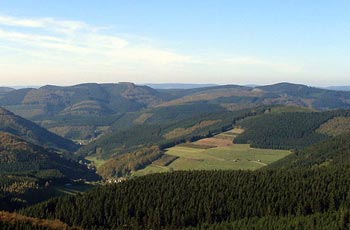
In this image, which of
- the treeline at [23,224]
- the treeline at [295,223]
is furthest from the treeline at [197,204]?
the treeline at [23,224]

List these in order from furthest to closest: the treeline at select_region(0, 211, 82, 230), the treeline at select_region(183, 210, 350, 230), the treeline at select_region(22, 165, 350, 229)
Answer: the treeline at select_region(22, 165, 350, 229)
the treeline at select_region(183, 210, 350, 230)
the treeline at select_region(0, 211, 82, 230)

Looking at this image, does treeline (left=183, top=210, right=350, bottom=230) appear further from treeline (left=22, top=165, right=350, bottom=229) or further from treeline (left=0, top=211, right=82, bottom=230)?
treeline (left=0, top=211, right=82, bottom=230)

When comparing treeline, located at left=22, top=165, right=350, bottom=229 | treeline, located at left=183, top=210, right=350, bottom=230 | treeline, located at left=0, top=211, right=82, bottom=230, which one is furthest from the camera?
treeline, located at left=22, top=165, right=350, bottom=229

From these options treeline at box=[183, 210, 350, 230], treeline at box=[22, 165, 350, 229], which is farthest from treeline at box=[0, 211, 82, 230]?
treeline at box=[183, 210, 350, 230]

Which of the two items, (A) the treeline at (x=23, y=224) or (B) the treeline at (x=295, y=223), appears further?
(B) the treeline at (x=295, y=223)

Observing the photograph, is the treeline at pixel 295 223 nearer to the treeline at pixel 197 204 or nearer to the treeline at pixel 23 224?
the treeline at pixel 197 204

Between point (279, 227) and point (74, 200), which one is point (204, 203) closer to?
point (279, 227)

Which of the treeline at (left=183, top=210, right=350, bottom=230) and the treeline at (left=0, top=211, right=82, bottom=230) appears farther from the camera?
the treeline at (left=183, top=210, right=350, bottom=230)

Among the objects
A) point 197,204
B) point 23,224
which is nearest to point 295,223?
point 197,204

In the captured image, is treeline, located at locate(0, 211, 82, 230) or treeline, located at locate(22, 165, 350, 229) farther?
treeline, located at locate(22, 165, 350, 229)
